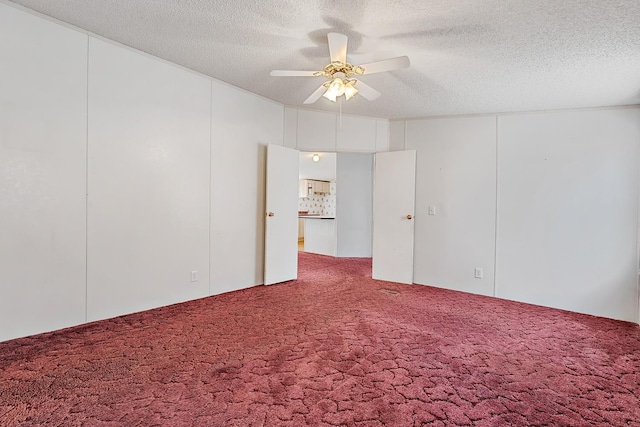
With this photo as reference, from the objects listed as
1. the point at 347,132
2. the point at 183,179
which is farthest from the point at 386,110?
the point at 183,179

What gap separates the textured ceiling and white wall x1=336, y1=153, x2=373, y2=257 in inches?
135

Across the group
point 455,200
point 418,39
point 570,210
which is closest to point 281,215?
point 455,200

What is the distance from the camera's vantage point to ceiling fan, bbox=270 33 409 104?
2.33 meters

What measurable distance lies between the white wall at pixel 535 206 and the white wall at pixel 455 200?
0.04ft

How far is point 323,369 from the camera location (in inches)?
84.3

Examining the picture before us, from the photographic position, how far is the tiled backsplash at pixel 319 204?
37.9 feet

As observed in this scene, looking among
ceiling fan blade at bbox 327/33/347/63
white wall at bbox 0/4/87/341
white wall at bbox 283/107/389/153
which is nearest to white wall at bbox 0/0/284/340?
white wall at bbox 0/4/87/341

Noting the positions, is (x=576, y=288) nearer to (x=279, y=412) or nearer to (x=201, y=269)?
(x=279, y=412)

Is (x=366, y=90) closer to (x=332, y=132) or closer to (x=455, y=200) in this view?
(x=332, y=132)

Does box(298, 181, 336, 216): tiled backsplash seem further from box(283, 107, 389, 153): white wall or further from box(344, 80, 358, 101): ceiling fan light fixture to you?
box(344, 80, 358, 101): ceiling fan light fixture

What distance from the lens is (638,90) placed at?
320 cm

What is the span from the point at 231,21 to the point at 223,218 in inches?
84.5

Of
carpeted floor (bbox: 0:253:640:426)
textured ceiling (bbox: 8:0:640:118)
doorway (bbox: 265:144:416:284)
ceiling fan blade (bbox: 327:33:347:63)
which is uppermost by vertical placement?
textured ceiling (bbox: 8:0:640:118)

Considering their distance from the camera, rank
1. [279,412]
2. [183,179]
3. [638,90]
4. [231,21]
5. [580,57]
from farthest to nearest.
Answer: [183,179] < [638,90] < [580,57] < [231,21] < [279,412]
